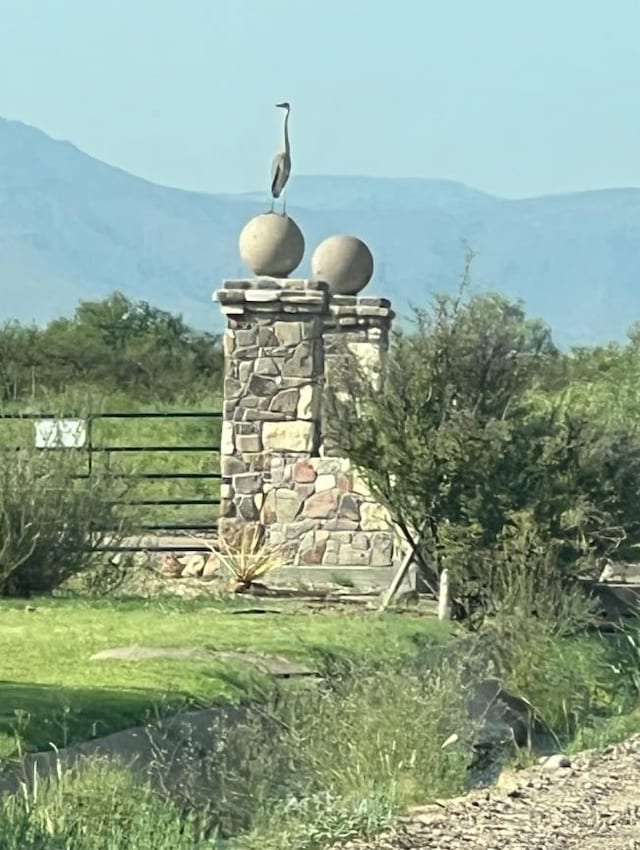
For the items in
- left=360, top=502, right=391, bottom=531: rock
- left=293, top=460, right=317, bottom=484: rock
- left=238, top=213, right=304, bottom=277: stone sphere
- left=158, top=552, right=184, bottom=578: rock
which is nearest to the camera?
left=360, top=502, right=391, bottom=531: rock

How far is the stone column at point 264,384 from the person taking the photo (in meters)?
23.5

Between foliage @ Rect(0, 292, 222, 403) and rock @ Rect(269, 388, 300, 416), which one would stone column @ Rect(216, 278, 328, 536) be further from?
foliage @ Rect(0, 292, 222, 403)

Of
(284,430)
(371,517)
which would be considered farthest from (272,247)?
(371,517)

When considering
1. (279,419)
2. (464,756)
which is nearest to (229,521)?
(279,419)

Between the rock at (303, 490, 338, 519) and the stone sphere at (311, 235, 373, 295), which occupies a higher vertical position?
the stone sphere at (311, 235, 373, 295)

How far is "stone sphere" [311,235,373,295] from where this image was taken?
24.9 m

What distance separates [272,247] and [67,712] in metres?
12.2

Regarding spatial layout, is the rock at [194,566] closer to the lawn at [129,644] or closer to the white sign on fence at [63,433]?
the white sign on fence at [63,433]

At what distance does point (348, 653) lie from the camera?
1652 cm

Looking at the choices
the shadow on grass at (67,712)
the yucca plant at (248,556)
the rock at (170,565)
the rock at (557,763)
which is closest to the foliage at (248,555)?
the yucca plant at (248,556)

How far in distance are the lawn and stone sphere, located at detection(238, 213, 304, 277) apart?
5.02 meters

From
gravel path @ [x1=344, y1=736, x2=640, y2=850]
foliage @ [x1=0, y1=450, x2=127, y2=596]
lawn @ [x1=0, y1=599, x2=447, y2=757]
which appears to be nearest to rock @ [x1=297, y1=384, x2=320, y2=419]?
foliage @ [x1=0, y1=450, x2=127, y2=596]

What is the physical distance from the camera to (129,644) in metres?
16.5

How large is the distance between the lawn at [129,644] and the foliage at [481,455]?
3.13 feet
